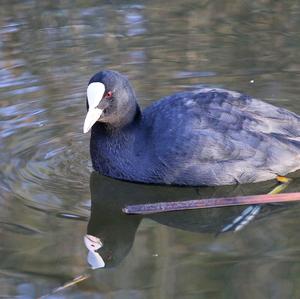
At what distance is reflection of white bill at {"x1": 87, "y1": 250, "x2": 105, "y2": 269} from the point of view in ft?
14.2

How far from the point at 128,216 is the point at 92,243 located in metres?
0.38

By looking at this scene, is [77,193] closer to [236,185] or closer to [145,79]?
[236,185]

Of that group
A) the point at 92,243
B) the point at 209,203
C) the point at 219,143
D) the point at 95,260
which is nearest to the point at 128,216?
the point at 92,243

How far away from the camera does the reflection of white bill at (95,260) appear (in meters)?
4.34

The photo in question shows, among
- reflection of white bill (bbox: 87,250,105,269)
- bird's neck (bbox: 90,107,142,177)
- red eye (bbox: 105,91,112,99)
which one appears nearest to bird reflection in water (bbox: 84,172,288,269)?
reflection of white bill (bbox: 87,250,105,269)

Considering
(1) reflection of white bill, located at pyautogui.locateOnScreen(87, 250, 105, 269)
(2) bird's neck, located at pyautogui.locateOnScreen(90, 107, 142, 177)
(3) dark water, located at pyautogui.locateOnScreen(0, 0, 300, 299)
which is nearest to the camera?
(3) dark water, located at pyautogui.locateOnScreen(0, 0, 300, 299)

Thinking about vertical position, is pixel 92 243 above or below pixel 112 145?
below

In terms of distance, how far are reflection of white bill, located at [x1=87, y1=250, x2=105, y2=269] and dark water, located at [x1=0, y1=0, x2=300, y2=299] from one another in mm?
47

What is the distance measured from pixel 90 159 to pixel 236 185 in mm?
1082

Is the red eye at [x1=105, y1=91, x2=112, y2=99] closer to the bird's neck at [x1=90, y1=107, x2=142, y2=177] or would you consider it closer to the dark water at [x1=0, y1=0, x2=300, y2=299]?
the bird's neck at [x1=90, y1=107, x2=142, y2=177]

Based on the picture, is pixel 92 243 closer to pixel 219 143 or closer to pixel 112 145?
pixel 112 145

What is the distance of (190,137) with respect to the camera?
204 inches

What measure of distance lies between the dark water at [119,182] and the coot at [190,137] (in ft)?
0.40

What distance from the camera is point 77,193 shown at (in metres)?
5.19
